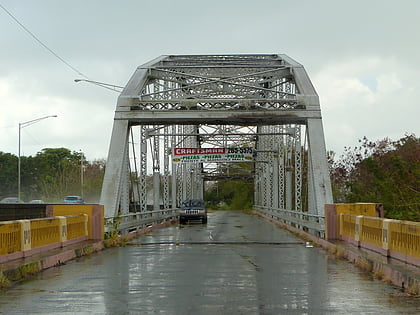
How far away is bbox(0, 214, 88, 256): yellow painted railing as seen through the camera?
1351 centimetres

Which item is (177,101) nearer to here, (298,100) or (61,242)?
(298,100)

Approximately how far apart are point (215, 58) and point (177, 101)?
1298cm

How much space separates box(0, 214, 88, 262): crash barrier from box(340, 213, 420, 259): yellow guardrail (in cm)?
847

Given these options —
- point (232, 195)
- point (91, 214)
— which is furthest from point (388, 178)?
point (232, 195)

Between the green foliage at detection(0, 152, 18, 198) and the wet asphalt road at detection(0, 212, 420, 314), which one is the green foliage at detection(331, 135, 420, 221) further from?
the green foliage at detection(0, 152, 18, 198)

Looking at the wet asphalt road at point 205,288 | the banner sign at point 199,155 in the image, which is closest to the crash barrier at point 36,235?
the wet asphalt road at point 205,288

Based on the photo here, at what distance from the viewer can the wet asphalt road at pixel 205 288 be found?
867 centimetres

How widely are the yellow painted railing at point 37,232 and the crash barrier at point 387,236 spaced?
334 inches

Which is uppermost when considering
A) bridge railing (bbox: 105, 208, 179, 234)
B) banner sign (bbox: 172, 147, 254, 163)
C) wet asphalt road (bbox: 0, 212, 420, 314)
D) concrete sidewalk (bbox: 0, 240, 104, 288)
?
banner sign (bbox: 172, 147, 254, 163)

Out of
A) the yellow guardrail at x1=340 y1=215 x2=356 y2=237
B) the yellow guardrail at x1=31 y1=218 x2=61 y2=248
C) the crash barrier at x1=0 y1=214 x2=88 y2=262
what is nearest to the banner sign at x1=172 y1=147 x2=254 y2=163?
the yellow guardrail at x1=340 y1=215 x2=356 y2=237

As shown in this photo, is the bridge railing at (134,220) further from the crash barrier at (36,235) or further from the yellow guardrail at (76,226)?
the crash barrier at (36,235)

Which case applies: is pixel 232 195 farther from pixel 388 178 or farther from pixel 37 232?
pixel 37 232

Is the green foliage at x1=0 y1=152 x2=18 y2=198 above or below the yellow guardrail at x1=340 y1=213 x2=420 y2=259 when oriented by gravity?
above

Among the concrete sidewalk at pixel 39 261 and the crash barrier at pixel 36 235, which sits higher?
the crash barrier at pixel 36 235
